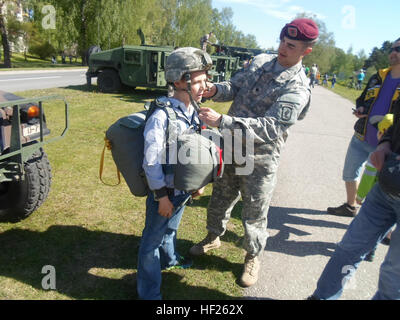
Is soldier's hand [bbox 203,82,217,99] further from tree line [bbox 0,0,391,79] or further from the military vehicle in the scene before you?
tree line [bbox 0,0,391,79]

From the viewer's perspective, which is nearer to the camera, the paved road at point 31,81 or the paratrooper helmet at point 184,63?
the paratrooper helmet at point 184,63

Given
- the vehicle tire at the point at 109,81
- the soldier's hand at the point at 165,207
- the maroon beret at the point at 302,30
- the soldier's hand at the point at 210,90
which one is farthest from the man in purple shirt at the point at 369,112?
the vehicle tire at the point at 109,81

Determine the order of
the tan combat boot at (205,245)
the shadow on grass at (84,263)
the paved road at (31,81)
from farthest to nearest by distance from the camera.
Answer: the paved road at (31,81) → the tan combat boot at (205,245) → the shadow on grass at (84,263)

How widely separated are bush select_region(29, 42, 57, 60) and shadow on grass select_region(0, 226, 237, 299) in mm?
44364

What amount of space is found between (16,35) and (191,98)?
42.1 meters

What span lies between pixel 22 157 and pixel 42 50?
46.3 m

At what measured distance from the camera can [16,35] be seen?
3631 cm

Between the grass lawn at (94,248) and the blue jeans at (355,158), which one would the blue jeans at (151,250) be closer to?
the grass lawn at (94,248)

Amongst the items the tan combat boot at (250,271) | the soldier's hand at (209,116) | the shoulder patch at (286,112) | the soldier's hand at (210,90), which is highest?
the soldier's hand at (210,90)

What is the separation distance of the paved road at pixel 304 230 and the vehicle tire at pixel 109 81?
758 centimetres

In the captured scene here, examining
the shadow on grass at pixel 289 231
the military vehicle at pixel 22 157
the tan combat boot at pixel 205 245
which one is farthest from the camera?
the shadow on grass at pixel 289 231

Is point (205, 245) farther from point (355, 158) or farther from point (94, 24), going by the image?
point (94, 24)

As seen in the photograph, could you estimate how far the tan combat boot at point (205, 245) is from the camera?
2.99 meters

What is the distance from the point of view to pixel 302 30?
211 centimetres
